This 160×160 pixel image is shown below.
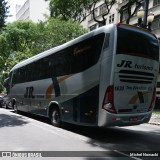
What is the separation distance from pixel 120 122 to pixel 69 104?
2.59 metres

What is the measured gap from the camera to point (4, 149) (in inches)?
293

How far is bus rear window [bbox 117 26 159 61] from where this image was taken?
8.80m

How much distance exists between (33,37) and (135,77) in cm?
2887

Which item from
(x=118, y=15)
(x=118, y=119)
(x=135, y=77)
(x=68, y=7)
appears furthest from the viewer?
(x=118, y=15)

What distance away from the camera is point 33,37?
119ft

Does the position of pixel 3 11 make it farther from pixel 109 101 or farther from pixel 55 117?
pixel 109 101

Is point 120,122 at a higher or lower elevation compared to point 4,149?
higher

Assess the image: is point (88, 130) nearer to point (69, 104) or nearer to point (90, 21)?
point (69, 104)

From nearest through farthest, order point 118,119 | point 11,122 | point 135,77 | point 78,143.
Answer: point 78,143
point 118,119
point 135,77
point 11,122

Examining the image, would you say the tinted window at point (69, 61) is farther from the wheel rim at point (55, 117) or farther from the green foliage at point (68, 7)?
the green foliage at point (68, 7)

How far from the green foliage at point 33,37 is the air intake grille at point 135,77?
9.58 m

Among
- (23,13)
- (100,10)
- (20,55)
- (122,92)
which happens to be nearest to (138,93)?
(122,92)

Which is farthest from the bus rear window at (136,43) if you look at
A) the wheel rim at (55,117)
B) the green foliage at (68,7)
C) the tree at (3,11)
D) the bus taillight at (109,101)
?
the green foliage at (68,7)

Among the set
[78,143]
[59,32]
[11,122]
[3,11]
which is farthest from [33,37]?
[78,143]
